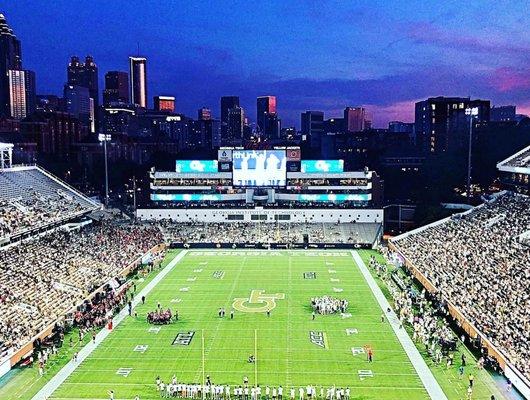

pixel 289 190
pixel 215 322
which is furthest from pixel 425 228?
pixel 215 322

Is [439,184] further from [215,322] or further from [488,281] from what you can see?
[215,322]

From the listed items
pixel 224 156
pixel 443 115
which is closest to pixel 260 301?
pixel 224 156

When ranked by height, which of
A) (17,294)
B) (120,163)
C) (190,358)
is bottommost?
(190,358)

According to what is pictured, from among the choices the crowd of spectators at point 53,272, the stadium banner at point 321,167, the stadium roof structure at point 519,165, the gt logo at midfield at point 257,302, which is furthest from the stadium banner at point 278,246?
the gt logo at midfield at point 257,302

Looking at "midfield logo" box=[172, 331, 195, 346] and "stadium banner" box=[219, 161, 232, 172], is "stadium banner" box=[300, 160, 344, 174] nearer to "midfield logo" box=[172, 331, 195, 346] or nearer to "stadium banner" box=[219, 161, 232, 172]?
"stadium banner" box=[219, 161, 232, 172]

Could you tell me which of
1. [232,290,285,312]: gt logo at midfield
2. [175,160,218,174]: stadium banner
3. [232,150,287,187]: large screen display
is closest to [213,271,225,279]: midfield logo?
[232,290,285,312]: gt logo at midfield

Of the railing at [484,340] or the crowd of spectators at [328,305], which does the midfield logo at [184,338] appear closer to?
the crowd of spectators at [328,305]
